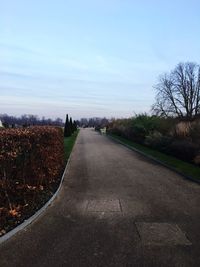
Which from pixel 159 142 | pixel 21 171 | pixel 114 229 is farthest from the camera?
pixel 159 142

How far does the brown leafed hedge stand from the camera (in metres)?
8.86

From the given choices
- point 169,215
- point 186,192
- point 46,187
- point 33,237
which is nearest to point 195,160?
point 186,192

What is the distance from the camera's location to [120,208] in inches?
373

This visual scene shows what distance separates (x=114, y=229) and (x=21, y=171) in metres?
3.36

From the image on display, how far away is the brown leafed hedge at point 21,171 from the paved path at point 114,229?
65 centimetres

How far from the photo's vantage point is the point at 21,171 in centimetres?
1005

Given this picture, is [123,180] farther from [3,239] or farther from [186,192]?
[3,239]

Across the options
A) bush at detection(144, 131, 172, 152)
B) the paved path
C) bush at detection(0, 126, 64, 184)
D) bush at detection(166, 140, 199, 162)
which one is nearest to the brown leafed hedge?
bush at detection(0, 126, 64, 184)

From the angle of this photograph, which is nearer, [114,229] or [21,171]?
[114,229]

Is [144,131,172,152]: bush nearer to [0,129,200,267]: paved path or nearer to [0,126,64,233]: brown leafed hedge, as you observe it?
[0,129,200,267]: paved path

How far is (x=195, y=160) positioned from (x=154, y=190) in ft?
22.2

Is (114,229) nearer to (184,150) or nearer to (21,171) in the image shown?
(21,171)

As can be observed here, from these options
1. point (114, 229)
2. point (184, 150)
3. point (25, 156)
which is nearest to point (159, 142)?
point (184, 150)

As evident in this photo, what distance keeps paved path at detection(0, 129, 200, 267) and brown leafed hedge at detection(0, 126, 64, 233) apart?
0.65 metres
